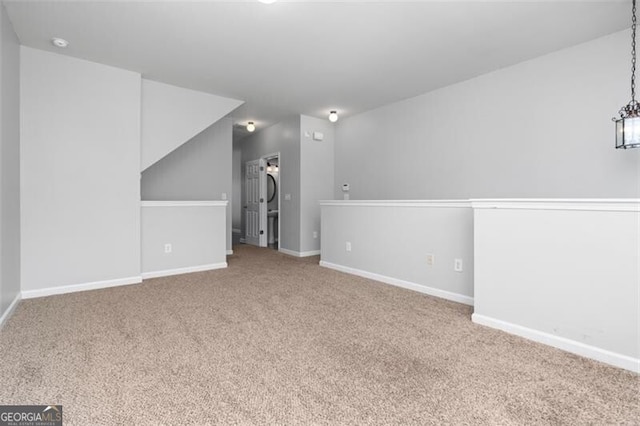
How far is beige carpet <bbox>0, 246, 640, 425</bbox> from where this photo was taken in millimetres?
1452

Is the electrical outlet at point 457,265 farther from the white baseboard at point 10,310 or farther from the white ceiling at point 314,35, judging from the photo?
the white baseboard at point 10,310

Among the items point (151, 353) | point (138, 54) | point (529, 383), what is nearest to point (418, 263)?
point (529, 383)

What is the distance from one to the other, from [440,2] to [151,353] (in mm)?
3247

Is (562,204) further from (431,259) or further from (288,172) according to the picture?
(288,172)

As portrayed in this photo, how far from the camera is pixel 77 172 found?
3.39 metres

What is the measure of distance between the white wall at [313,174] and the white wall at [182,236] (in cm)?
154

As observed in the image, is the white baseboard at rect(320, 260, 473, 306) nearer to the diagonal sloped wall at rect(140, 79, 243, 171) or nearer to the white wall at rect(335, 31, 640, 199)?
the white wall at rect(335, 31, 640, 199)

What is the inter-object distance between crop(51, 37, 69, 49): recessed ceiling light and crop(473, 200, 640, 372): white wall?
404 cm

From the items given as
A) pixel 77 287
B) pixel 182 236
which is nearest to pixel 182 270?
pixel 182 236

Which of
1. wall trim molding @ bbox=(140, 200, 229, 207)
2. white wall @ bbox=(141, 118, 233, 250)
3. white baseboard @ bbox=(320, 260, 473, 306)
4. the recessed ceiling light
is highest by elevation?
the recessed ceiling light

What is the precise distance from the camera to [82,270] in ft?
11.3

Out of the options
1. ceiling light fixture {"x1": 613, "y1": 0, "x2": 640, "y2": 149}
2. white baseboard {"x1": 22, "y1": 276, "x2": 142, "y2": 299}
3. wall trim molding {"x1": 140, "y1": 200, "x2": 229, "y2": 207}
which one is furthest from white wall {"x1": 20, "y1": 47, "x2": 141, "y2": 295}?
ceiling light fixture {"x1": 613, "y1": 0, "x2": 640, "y2": 149}

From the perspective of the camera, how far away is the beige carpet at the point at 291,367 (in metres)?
1.45

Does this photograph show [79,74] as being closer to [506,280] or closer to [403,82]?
[403,82]
